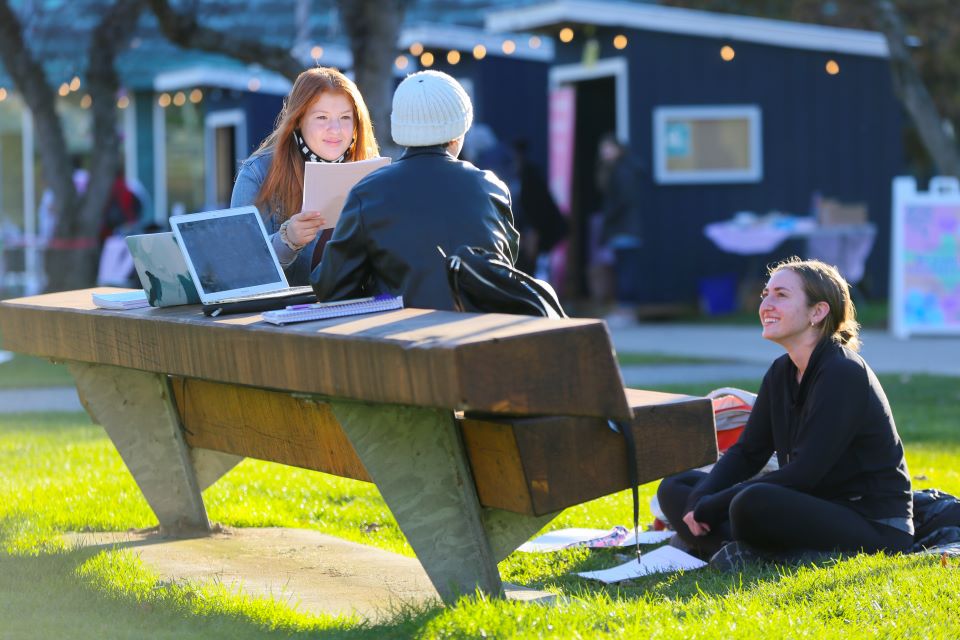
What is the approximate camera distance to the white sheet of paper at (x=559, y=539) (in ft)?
18.8

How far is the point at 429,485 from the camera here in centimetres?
423

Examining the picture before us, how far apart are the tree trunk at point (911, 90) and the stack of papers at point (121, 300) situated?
40.0 feet

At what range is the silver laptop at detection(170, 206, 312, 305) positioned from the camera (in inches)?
188

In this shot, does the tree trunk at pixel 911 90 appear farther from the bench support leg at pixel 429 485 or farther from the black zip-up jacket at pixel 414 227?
the bench support leg at pixel 429 485

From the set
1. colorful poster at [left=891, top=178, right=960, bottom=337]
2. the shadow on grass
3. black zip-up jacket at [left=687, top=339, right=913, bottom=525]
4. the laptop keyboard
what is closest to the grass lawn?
the shadow on grass

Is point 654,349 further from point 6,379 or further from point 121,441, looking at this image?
point 121,441

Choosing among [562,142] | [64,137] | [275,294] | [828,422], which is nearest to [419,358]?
[275,294]

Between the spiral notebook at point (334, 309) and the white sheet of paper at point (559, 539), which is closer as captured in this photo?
the spiral notebook at point (334, 309)

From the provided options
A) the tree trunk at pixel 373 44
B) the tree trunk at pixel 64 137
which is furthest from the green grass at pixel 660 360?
the tree trunk at pixel 64 137

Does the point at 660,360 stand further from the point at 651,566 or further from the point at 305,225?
the point at 305,225

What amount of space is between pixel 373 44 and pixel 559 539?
24.2 feet

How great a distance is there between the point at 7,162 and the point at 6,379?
17068 mm

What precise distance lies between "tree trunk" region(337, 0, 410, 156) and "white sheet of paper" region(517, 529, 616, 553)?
6845 millimetres

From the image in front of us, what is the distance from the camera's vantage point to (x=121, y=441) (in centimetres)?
583
